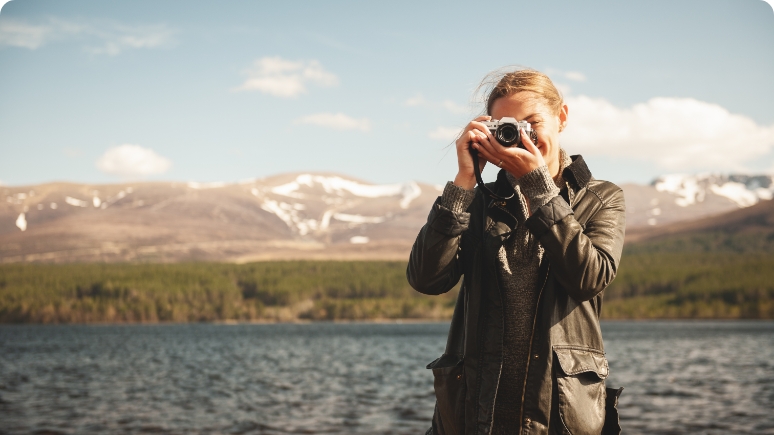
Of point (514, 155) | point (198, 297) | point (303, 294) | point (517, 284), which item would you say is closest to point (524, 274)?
point (517, 284)

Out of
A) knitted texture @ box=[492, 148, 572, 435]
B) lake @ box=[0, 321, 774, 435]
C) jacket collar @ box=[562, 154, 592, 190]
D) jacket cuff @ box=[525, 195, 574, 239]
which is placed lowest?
lake @ box=[0, 321, 774, 435]

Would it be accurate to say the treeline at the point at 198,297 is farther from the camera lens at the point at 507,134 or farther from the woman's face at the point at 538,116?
the camera lens at the point at 507,134

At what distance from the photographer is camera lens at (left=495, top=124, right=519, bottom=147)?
293 centimetres

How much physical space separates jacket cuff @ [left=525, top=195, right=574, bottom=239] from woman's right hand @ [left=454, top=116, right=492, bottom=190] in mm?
327

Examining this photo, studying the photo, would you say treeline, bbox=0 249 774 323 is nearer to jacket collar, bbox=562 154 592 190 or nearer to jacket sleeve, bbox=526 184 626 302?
jacket collar, bbox=562 154 592 190

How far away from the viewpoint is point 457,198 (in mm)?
3068

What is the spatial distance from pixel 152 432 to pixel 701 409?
Answer: 17.5m

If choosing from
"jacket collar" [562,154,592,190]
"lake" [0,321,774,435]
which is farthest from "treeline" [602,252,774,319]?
"jacket collar" [562,154,592,190]

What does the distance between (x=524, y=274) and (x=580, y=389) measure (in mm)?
443

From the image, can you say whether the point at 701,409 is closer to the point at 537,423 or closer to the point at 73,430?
the point at 73,430

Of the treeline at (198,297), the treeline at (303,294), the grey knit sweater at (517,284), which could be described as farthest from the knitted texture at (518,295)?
the treeline at (198,297)

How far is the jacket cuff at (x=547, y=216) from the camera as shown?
9.31 ft

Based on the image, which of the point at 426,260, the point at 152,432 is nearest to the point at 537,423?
the point at 426,260

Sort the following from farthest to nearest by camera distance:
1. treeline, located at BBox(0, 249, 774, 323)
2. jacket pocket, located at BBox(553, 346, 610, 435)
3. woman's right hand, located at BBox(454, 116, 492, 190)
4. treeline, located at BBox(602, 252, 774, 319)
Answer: treeline, located at BBox(0, 249, 774, 323)
treeline, located at BBox(602, 252, 774, 319)
woman's right hand, located at BBox(454, 116, 492, 190)
jacket pocket, located at BBox(553, 346, 610, 435)
